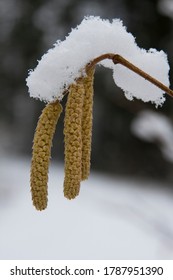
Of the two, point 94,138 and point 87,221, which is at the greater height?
point 94,138

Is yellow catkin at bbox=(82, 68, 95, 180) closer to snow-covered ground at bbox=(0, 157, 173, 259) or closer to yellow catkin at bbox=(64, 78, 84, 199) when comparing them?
yellow catkin at bbox=(64, 78, 84, 199)

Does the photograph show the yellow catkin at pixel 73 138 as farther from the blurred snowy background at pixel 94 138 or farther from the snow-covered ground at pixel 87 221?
the blurred snowy background at pixel 94 138

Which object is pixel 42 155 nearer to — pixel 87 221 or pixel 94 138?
pixel 87 221

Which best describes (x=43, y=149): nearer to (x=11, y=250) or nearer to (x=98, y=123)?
(x=11, y=250)

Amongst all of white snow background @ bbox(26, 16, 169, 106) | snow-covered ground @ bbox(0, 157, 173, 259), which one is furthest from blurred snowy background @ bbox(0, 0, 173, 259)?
white snow background @ bbox(26, 16, 169, 106)

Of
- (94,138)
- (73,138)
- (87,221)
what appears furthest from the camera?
(94,138)

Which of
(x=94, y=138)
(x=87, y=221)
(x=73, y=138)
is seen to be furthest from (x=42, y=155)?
(x=94, y=138)

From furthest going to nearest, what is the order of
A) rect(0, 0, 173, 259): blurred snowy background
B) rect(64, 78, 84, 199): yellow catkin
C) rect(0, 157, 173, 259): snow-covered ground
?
1. rect(0, 0, 173, 259): blurred snowy background
2. rect(0, 157, 173, 259): snow-covered ground
3. rect(64, 78, 84, 199): yellow catkin
